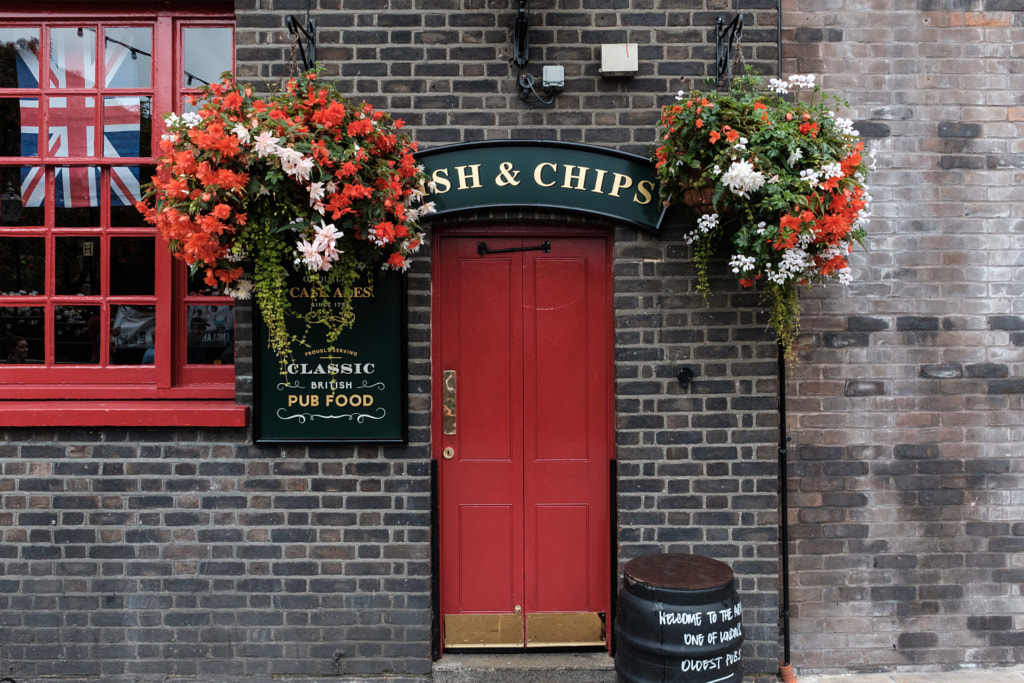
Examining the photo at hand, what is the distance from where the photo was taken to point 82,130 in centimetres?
421

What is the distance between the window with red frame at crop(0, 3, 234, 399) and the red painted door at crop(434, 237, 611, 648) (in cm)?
147

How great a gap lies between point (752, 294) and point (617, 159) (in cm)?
111

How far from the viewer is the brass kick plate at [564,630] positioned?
13.5 ft

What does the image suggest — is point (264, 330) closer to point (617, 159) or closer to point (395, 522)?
point (395, 522)

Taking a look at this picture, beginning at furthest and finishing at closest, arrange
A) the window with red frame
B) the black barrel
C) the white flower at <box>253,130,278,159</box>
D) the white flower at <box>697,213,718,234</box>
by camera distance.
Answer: the window with red frame → the white flower at <box>697,213,718,234</box> → the white flower at <box>253,130,278,159</box> → the black barrel

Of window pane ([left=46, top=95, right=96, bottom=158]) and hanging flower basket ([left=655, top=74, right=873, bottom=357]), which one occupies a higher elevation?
window pane ([left=46, top=95, right=96, bottom=158])

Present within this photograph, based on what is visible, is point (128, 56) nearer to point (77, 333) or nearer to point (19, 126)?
point (19, 126)

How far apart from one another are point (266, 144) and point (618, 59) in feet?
6.73

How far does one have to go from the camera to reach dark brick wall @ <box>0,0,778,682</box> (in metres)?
3.93

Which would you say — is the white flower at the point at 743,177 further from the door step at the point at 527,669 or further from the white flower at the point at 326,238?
the door step at the point at 527,669

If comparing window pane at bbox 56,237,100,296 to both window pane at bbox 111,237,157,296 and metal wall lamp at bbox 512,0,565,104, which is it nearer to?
window pane at bbox 111,237,157,296

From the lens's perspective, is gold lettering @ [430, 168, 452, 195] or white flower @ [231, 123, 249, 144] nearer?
white flower @ [231, 123, 249, 144]

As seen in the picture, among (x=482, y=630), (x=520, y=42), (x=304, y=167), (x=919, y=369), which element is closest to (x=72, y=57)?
(x=304, y=167)

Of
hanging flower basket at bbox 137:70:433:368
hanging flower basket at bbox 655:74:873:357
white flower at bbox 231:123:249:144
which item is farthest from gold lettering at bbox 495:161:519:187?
white flower at bbox 231:123:249:144
